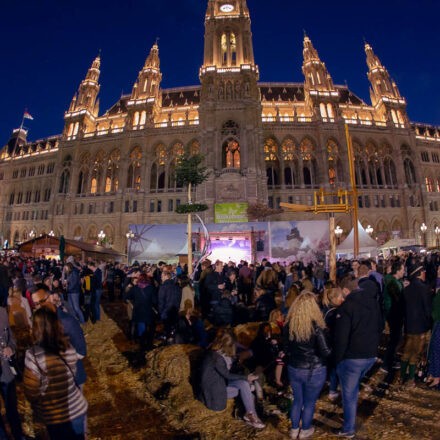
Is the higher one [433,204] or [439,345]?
[433,204]

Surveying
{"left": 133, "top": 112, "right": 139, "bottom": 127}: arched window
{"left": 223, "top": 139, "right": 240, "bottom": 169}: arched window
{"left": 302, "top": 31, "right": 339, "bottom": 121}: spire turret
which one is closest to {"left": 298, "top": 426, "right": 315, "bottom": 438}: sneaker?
{"left": 223, "top": 139, "right": 240, "bottom": 169}: arched window

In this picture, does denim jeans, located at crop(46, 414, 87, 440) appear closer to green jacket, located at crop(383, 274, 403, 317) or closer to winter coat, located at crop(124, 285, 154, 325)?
winter coat, located at crop(124, 285, 154, 325)

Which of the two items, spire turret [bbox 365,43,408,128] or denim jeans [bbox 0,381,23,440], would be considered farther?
spire turret [bbox 365,43,408,128]

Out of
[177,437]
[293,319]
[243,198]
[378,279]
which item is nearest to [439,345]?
[378,279]

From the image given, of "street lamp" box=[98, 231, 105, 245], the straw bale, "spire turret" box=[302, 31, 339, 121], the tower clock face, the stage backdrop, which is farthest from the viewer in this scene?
the tower clock face

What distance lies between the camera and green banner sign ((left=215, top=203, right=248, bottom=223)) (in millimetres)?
35750

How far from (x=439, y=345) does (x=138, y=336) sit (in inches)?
288

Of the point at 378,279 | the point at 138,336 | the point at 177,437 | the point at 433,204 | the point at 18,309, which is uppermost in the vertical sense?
the point at 433,204

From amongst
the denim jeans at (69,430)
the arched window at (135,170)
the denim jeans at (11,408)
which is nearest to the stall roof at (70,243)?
the arched window at (135,170)

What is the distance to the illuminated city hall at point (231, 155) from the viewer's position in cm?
4041

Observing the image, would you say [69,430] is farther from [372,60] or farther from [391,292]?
[372,60]

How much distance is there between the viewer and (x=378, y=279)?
283 inches

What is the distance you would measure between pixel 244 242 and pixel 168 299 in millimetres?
14956

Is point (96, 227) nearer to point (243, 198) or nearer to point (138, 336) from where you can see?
point (243, 198)
